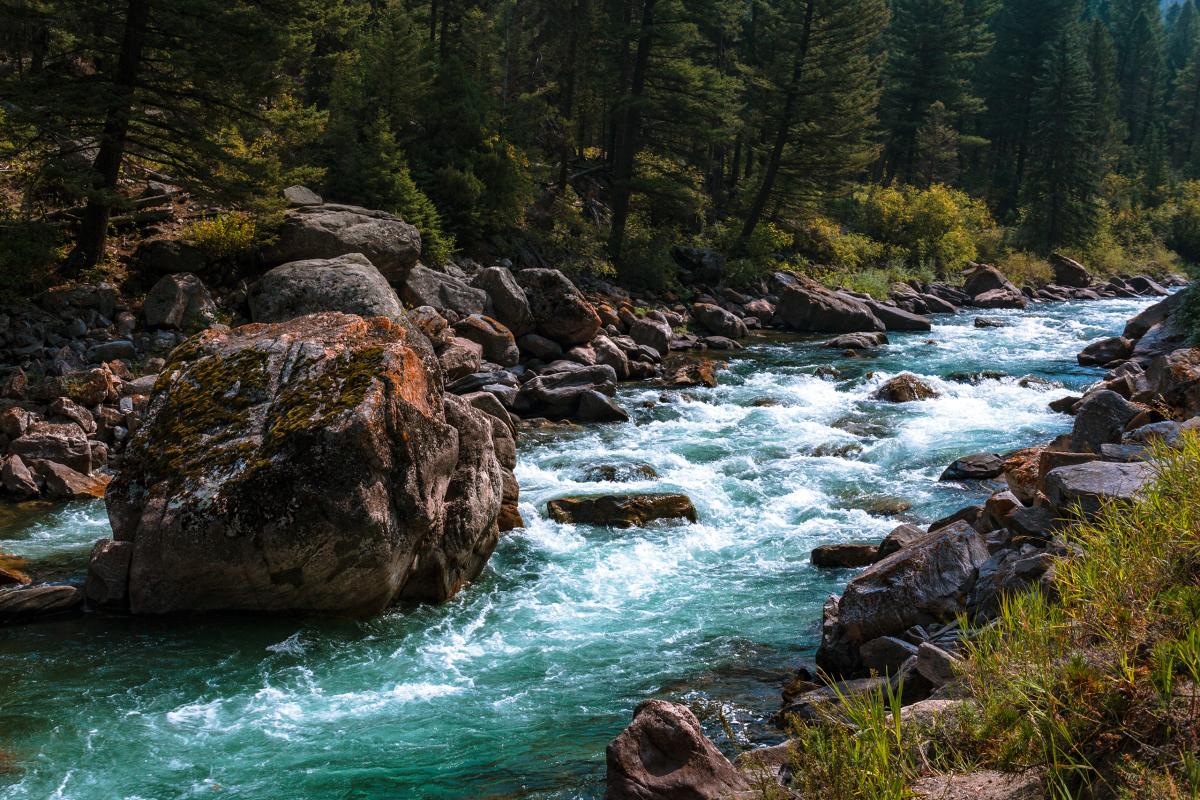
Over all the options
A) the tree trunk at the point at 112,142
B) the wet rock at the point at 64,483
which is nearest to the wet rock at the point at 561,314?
the tree trunk at the point at 112,142

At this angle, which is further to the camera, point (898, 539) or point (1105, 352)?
point (1105, 352)

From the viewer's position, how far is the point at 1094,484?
6.71 meters

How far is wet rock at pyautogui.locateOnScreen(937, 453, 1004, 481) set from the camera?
1265cm

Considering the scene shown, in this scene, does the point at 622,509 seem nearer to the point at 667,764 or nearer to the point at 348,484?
the point at 348,484

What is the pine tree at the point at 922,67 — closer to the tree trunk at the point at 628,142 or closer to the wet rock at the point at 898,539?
the tree trunk at the point at 628,142

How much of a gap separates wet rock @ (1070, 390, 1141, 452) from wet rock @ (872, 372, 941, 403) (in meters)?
7.23

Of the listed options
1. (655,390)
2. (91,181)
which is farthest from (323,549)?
(655,390)

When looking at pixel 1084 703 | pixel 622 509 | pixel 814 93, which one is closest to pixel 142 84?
pixel 622 509

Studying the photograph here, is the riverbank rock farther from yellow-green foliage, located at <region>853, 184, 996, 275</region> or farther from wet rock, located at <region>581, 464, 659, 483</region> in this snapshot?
yellow-green foliage, located at <region>853, 184, 996, 275</region>

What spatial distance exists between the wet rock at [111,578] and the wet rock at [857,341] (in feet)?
64.7

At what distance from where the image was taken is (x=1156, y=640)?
3748mm

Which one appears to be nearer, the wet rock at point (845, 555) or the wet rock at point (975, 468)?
the wet rock at point (845, 555)

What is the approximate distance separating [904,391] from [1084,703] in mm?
15428

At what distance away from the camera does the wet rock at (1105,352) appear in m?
21.7
